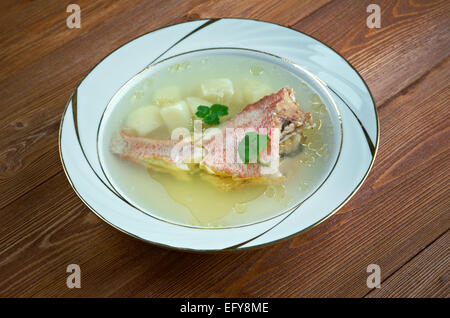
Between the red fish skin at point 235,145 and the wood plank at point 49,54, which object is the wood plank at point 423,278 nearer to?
the red fish skin at point 235,145

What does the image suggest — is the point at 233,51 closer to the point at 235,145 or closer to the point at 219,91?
the point at 219,91

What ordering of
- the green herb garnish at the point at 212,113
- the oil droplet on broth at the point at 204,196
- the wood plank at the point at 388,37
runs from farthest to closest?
the wood plank at the point at 388,37 → the green herb garnish at the point at 212,113 → the oil droplet on broth at the point at 204,196

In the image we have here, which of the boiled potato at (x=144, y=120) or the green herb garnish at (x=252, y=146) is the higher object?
the boiled potato at (x=144, y=120)

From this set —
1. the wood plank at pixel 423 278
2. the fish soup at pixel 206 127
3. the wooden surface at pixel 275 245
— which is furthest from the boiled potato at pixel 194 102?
the wood plank at pixel 423 278

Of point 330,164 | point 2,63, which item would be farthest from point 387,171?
point 2,63

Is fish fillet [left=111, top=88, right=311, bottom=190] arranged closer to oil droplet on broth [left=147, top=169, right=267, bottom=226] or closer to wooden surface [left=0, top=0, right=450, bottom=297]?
oil droplet on broth [left=147, top=169, right=267, bottom=226]

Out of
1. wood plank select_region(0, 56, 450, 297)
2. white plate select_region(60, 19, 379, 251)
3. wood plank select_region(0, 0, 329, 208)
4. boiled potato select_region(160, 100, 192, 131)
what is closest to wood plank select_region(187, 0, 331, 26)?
wood plank select_region(0, 0, 329, 208)

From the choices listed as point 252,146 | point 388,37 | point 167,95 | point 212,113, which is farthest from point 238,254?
point 388,37
